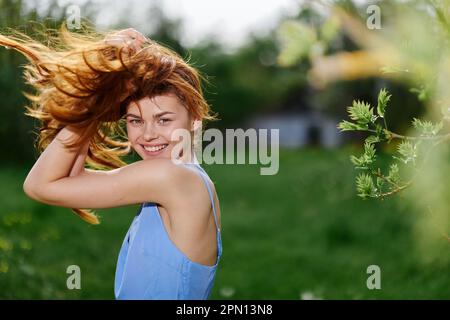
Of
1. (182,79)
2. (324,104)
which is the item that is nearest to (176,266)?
(182,79)

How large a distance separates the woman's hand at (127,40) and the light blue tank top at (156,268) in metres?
0.40

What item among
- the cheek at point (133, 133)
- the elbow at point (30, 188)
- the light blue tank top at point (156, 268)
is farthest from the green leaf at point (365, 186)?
the elbow at point (30, 188)

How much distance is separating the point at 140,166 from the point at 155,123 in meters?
0.13

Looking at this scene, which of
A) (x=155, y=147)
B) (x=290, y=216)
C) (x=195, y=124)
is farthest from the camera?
(x=290, y=216)

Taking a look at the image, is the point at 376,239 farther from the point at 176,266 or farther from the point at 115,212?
the point at 176,266

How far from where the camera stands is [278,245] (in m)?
7.66

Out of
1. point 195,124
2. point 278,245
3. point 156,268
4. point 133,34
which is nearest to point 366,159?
point 195,124

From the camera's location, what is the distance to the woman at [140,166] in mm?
1935

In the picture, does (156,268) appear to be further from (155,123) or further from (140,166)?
(155,123)

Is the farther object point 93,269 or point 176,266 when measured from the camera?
point 93,269

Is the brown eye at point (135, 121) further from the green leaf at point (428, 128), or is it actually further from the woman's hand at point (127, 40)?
the green leaf at point (428, 128)

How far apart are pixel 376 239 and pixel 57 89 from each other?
589cm

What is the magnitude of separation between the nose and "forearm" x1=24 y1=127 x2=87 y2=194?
7.5 inches
